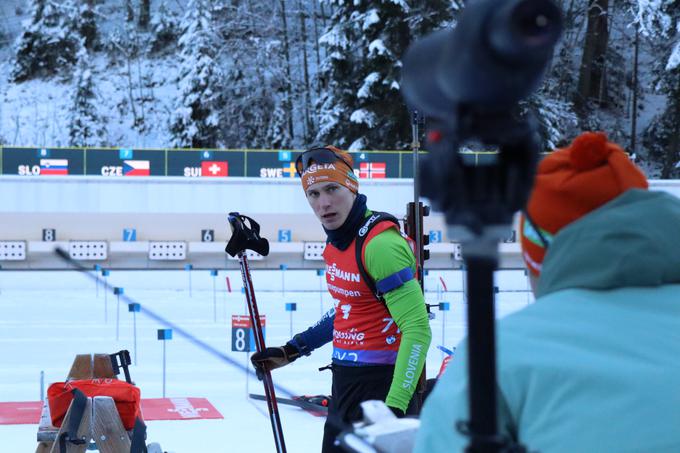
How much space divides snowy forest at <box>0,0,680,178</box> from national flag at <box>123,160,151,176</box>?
10.1 metres

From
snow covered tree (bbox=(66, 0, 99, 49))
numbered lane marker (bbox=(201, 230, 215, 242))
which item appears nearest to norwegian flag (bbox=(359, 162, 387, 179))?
numbered lane marker (bbox=(201, 230, 215, 242))

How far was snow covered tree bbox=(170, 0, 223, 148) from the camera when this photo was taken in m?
30.9

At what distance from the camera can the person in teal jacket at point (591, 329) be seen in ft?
3.27

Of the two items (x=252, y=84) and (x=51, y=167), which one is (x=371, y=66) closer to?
(x=252, y=84)

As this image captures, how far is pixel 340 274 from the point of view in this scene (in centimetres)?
308

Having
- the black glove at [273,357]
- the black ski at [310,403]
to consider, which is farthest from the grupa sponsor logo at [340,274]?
the black ski at [310,403]

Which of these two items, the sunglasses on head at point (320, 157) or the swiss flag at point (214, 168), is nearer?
the sunglasses on head at point (320, 157)

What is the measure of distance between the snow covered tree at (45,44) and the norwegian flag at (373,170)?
22258mm

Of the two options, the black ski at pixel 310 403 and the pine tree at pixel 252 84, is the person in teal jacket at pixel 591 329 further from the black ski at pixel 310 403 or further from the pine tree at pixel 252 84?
the pine tree at pixel 252 84

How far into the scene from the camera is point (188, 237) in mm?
18859

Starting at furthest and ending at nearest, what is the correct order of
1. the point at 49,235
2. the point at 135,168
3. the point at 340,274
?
the point at 135,168 < the point at 49,235 < the point at 340,274

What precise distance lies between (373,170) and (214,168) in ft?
12.2

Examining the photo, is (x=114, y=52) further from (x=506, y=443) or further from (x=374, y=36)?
(x=506, y=443)

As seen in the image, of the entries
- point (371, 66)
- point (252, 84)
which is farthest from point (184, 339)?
point (252, 84)
